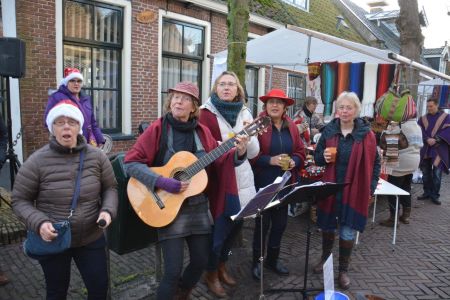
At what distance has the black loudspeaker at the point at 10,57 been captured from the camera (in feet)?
16.0

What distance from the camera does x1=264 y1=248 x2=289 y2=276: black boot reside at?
152 inches

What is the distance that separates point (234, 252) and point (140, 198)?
2.06 metres

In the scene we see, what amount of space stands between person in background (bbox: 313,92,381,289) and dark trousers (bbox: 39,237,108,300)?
2.05 m

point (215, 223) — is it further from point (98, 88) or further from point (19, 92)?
point (98, 88)

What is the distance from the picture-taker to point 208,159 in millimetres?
2809

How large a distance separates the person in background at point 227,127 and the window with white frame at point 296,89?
9679 mm

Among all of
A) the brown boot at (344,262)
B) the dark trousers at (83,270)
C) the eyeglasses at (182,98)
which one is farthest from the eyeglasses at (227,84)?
the brown boot at (344,262)

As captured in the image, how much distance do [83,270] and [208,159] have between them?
3.72ft

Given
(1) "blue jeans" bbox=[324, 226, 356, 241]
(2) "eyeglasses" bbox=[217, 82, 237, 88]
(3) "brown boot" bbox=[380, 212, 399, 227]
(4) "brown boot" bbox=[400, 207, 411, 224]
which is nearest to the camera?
(2) "eyeglasses" bbox=[217, 82, 237, 88]

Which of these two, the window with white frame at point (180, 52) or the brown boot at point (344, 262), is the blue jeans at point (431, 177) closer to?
the brown boot at point (344, 262)

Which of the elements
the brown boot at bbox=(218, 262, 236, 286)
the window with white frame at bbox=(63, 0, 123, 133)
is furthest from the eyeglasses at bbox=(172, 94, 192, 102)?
the window with white frame at bbox=(63, 0, 123, 133)

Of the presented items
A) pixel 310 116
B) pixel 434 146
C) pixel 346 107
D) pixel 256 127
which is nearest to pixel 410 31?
pixel 434 146

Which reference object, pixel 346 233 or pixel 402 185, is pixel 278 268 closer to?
pixel 346 233

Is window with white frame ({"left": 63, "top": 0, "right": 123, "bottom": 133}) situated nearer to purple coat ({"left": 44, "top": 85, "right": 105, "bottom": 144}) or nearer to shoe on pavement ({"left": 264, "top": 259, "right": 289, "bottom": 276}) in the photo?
purple coat ({"left": 44, "top": 85, "right": 105, "bottom": 144})
